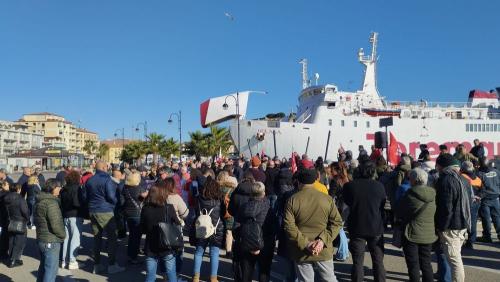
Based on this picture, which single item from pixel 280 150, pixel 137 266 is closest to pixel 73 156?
pixel 280 150

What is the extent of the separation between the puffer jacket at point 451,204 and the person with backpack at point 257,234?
217 cm

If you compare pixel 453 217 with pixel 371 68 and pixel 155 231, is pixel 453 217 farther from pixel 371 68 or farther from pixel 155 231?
pixel 371 68

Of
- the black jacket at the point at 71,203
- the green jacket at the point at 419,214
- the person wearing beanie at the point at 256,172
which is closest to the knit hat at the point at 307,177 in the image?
the green jacket at the point at 419,214

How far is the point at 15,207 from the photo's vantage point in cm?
696

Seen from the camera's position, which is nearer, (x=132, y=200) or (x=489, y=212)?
(x=132, y=200)

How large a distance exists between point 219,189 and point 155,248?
1369mm

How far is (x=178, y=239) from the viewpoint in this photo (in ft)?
16.4

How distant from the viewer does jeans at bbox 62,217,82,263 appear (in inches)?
276

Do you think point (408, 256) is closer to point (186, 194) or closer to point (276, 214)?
point (276, 214)

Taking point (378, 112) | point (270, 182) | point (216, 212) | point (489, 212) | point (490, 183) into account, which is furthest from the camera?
point (378, 112)

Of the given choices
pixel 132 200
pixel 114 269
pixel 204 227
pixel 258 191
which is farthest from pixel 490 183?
pixel 114 269

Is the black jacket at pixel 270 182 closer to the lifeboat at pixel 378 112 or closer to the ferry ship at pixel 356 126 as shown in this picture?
the ferry ship at pixel 356 126

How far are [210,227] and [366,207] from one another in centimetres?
220

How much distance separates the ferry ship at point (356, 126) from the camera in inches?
1197
